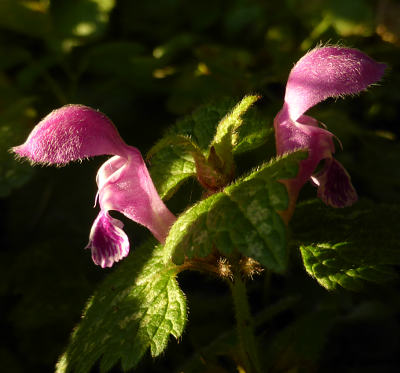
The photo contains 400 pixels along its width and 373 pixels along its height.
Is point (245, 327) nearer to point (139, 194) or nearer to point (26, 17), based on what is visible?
point (139, 194)

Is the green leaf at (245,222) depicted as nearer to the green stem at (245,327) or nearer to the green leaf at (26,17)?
the green stem at (245,327)

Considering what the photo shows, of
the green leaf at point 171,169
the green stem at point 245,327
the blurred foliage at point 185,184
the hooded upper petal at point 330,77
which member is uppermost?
the hooded upper petal at point 330,77

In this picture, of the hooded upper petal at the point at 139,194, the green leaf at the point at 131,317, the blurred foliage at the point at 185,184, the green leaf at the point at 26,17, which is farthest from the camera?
the green leaf at the point at 26,17

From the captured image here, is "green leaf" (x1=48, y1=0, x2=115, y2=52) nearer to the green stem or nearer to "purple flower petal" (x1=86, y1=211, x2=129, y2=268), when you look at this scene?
"purple flower petal" (x1=86, y1=211, x2=129, y2=268)

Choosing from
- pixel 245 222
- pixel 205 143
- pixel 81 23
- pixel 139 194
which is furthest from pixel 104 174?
pixel 81 23

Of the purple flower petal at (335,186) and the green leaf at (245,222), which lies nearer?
the green leaf at (245,222)

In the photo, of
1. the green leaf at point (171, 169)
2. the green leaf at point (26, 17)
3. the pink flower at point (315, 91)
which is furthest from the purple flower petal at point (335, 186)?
the green leaf at point (26, 17)
